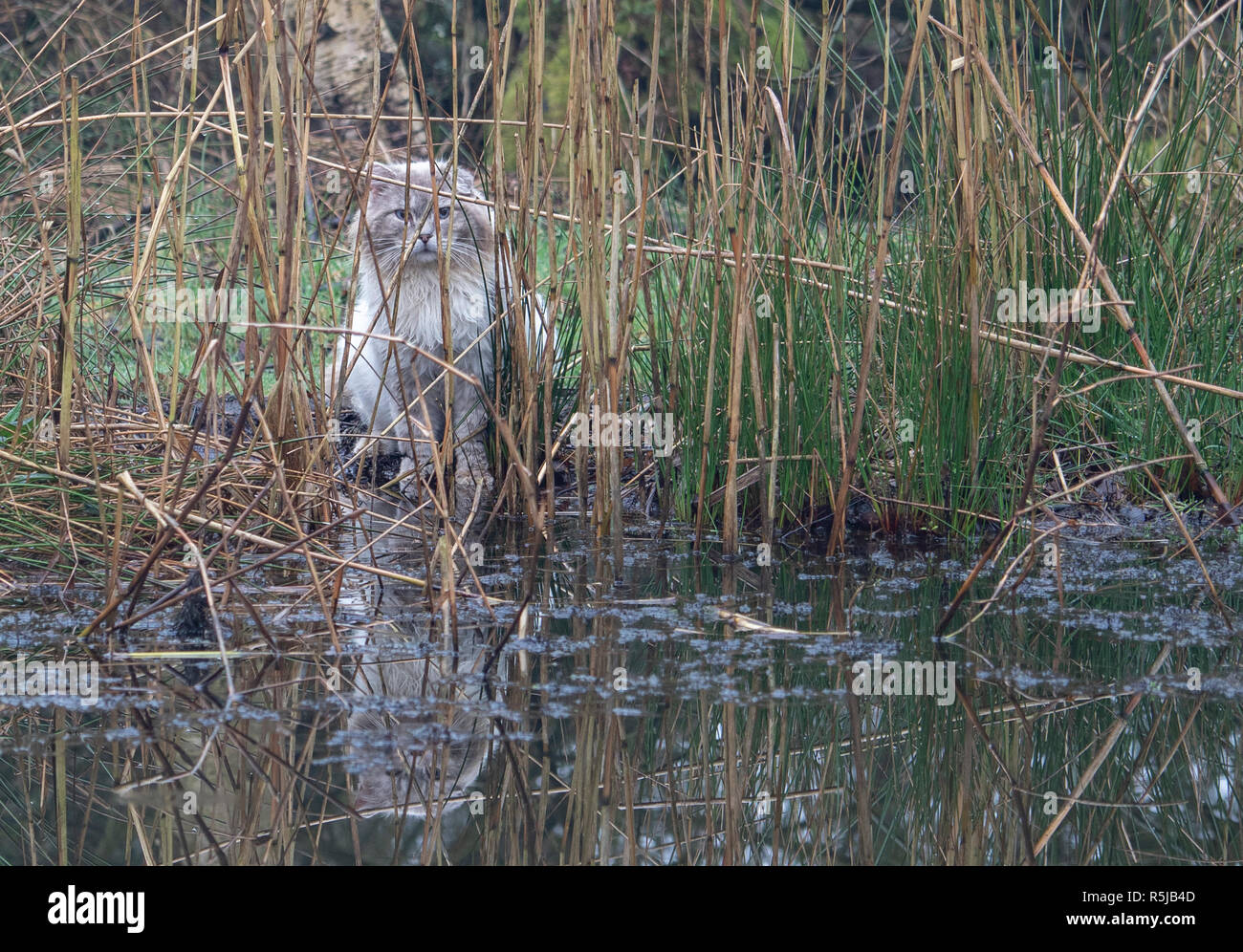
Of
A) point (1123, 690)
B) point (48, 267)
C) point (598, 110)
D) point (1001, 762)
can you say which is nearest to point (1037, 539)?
point (1123, 690)

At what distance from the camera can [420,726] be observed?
1570 millimetres

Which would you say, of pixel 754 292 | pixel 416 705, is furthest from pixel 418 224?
pixel 416 705

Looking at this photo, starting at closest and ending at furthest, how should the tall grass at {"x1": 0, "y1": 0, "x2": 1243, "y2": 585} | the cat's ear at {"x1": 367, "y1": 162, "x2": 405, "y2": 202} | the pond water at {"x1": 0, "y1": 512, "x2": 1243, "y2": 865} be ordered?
the pond water at {"x1": 0, "y1": 512, "x2": 1243, "y2": 865} < the tall grass at {"x1": 0, "y1": 0, "x2": 1243, "y2": 585} < the cat's ear at {"x1": 367, "y1": 162, "x2": 405, "y2": 202}

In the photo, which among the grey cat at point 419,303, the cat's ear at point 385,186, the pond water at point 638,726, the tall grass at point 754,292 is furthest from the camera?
the cat's ear at point 385,186

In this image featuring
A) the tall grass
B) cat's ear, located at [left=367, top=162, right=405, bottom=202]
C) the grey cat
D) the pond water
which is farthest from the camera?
cat's ear, located at [left=367, top=162, right=405, bottom=202]

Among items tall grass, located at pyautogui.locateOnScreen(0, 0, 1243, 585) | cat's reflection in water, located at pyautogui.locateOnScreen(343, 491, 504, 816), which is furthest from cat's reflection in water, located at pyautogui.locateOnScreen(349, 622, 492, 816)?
tall grass, located at pyautogui.locateOnScreen(0, 0, 1243, 585)

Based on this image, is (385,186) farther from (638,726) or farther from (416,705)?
(638,726)

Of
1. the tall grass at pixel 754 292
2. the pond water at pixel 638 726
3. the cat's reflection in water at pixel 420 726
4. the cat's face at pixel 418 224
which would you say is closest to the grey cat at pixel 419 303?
the cat's face at pixel 418 224

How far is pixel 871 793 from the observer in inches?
56.6

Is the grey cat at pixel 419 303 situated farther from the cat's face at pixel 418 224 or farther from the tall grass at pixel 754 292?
the tall grass at pixel 754 292

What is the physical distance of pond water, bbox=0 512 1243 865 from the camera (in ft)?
4.37

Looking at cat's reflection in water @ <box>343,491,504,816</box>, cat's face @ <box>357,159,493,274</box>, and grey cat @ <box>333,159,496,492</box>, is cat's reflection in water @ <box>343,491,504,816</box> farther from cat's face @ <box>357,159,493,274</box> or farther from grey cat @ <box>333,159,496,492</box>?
cat's face @ <box>357,159,493,274</box>

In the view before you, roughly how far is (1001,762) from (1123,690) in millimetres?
307

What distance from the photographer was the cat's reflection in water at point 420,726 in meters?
1.40
